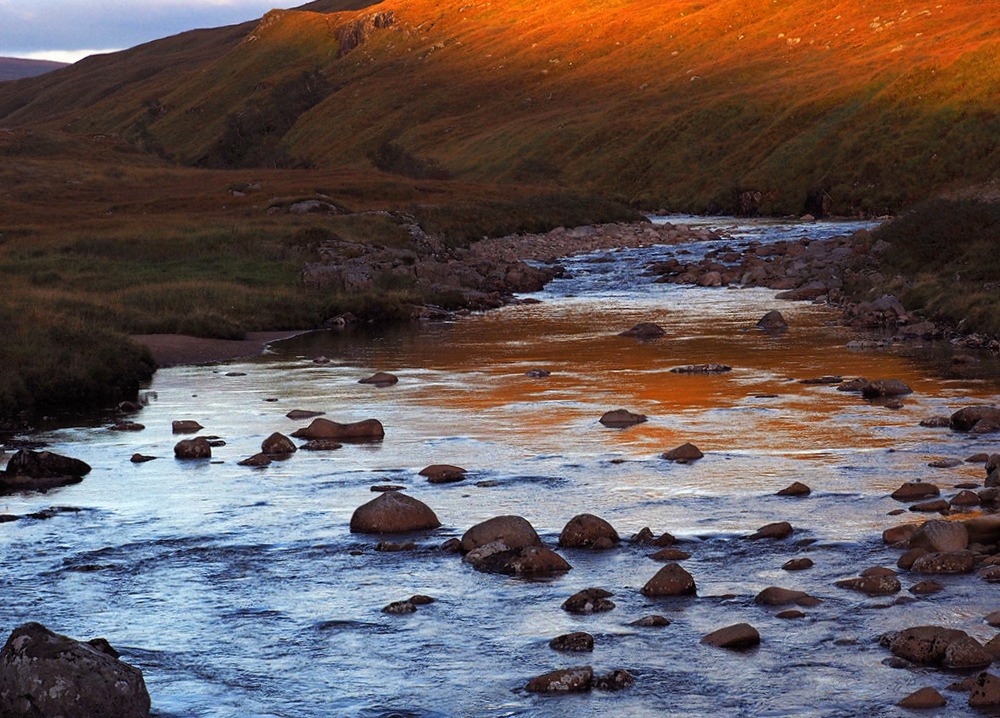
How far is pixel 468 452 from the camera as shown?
2019cm

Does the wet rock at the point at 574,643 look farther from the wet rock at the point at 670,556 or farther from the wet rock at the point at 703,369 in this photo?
the wet rock at the point at 703,369

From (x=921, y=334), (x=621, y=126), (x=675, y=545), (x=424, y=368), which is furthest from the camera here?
(x=621, y=126)

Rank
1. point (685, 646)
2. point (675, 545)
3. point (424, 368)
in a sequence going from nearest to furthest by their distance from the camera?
point (685, 646) < point (675, 545) < point (424, 368)

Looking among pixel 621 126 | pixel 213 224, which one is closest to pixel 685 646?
pixel 213 224

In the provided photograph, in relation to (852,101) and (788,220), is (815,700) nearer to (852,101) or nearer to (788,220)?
(788,220)

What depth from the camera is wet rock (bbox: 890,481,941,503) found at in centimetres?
1588

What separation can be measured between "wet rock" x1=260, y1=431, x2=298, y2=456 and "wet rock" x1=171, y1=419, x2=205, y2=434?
2589 mm

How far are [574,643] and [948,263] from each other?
3255 centimetres

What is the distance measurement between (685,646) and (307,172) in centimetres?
9152

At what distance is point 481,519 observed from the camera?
15.7 metres

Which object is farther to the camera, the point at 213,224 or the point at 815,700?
the point at 213,224

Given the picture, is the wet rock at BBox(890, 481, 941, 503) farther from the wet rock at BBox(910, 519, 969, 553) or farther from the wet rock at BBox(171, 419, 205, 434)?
the wet rock at BBox(171, 419, 205, 434)

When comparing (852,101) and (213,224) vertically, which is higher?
(852,101)

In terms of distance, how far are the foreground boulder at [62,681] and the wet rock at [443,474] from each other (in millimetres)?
8687
